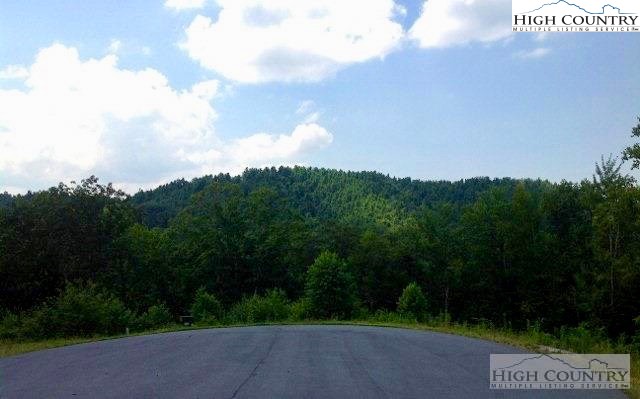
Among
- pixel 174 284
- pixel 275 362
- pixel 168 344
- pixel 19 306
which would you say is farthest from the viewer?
pixel 174 284

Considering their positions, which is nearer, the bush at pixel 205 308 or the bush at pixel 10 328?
the bush at pixel 10 328

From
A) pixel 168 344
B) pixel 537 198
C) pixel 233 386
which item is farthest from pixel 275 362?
pixel 537 198

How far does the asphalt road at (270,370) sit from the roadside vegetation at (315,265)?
4184mm

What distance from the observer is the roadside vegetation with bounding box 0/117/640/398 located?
97.8ft

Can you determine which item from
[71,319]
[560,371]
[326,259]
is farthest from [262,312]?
[560,371]

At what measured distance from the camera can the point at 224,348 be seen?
45.2ft

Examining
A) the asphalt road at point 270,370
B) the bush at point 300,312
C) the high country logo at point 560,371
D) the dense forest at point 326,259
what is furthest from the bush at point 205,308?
the high country logo at point 560,371

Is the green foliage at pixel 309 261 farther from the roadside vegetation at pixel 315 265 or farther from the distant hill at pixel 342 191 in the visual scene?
the distant hill at pixel 342 191

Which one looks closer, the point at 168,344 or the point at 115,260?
the point at 168,344

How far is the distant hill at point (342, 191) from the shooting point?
390ft

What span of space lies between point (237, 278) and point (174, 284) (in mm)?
6615

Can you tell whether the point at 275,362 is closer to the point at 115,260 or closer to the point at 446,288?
the point at 115,260

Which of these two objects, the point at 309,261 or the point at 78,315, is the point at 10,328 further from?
the point at 309,261

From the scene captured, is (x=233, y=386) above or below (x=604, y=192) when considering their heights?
below
